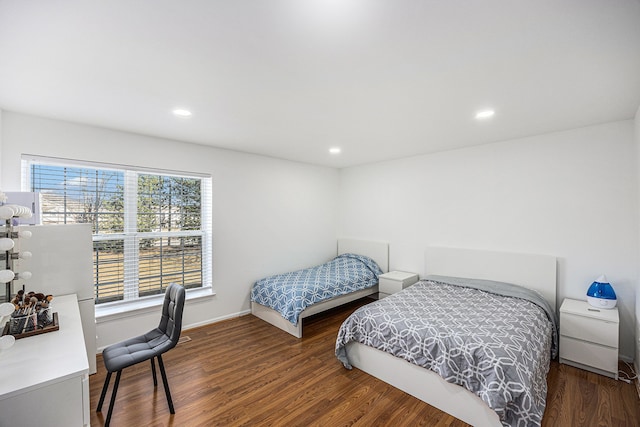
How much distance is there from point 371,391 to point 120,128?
11.9ft

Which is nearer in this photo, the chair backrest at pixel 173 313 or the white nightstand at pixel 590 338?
the chair backrest at pixel 173 313

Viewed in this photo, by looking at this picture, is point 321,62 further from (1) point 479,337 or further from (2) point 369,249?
(2) point 369,249

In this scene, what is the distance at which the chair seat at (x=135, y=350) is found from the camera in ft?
6.19

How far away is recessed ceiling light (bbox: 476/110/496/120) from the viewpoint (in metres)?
2.53

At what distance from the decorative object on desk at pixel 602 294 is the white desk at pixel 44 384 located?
13.4ft

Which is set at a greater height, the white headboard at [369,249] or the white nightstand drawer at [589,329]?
the white headboard at [369,249]

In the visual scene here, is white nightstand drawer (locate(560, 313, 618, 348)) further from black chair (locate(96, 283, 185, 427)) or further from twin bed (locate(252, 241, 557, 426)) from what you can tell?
black chair (locate(96, 283, 185, 427))

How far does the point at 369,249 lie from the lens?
4941 mm

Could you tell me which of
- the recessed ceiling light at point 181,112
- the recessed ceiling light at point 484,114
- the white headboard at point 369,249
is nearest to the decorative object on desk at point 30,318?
the recessed ceiling light at point 181,112

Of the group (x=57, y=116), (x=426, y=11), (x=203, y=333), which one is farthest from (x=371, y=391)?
(x=57, y=116)

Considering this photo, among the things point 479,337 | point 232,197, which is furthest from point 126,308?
point 479,337

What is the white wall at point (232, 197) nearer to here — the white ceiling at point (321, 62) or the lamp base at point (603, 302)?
the white ceiling at point (321, 62)

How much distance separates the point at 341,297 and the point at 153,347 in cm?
241

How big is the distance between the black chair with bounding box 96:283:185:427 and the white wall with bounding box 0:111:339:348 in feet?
3.76
